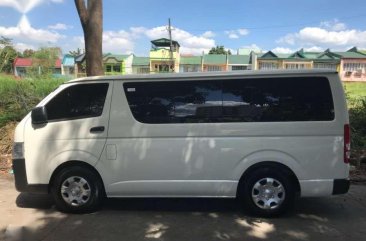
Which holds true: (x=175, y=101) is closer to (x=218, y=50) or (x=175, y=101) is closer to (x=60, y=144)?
(x=60, y=144)

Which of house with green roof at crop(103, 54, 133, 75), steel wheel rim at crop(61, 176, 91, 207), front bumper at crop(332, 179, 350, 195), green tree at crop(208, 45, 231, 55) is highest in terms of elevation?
green tree at crop(208, 45, 231, 55)

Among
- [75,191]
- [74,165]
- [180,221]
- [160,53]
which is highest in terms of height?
[160,53]

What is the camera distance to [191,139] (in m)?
6.25

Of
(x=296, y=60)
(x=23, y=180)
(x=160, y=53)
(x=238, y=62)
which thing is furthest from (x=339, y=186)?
(x=238, y=62)

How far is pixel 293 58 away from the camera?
69.4 m

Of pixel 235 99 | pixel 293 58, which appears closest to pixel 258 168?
pixel 235 99

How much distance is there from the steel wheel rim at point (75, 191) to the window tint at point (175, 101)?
1221 mm

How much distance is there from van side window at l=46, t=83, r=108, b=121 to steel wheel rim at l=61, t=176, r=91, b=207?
2.92 ft

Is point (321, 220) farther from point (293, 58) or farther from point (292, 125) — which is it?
point (293, 58)

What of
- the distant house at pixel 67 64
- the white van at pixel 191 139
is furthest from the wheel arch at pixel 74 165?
the distant house at pixel 67 64

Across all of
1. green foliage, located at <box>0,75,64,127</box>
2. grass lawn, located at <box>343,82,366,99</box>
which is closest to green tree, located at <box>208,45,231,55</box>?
grass lawn, located at <box>343,82,366,99</box>

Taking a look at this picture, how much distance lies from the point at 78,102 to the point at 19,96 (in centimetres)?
856

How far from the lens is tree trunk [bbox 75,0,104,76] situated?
32.5 feet

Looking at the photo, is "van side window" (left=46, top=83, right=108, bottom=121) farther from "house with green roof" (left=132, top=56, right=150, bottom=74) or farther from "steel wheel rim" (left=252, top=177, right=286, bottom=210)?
"house with green roof" (left=132, top=56, right=150, bottom=74)
